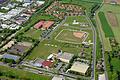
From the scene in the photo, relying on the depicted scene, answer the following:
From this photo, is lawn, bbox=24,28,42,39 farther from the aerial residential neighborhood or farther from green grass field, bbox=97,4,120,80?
green grass field, bbox=97,4,120,80

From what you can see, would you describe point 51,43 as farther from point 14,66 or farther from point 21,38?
point 14,66

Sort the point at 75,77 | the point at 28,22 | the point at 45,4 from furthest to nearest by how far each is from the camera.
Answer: the point at 45,4 < the point at 28,22 < the point at 75,77

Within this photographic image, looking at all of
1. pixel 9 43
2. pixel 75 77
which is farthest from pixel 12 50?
pixel 75 77

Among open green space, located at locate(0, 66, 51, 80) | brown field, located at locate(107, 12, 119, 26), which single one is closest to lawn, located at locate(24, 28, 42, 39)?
open green space, located at locate(0, 66, 51, 80)

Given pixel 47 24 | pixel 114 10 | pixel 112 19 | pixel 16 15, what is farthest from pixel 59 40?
pixel 114 10

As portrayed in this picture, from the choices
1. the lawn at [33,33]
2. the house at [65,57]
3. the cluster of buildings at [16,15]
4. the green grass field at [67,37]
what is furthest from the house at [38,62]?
the cluster of buildings at [16,15]

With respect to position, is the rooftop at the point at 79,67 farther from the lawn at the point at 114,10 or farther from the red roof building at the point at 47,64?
the lawn at the point at 114,10

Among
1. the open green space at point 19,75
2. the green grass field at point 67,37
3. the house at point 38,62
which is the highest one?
the green grass field at point 67,37

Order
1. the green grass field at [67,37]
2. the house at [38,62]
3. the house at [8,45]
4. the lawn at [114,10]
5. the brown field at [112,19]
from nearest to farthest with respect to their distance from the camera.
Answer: the house at [38,62] < the house at [8,45] < the green grass field at [67,37] < the lawn at [114,10] < the brown field at [112,19]
